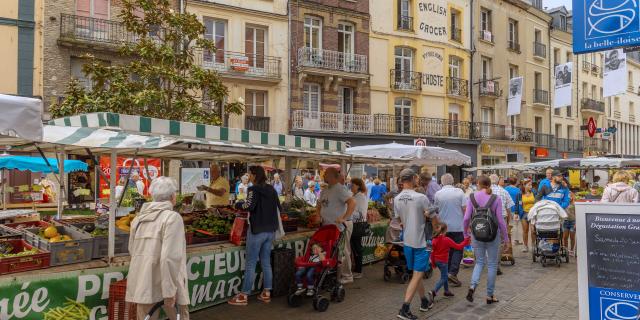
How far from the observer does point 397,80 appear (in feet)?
94.1

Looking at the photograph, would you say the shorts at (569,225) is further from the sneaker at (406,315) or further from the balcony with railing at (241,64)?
the balcony with railing at (241,64)

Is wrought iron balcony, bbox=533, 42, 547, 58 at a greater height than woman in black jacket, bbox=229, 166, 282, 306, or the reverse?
wrought iron balcony, bbox=533, 42, 547, 58

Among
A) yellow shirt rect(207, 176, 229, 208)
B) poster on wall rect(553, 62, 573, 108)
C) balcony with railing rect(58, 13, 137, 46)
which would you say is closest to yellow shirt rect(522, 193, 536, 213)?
yellow shirt rect(207, 176, 229, 208)

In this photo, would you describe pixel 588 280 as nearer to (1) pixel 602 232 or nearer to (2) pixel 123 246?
(1) pixel 602 232

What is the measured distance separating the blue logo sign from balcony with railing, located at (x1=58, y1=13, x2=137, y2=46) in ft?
58.8

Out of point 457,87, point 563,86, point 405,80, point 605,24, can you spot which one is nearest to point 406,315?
point 605,24

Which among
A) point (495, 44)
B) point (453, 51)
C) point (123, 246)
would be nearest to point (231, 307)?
point (123, 246)

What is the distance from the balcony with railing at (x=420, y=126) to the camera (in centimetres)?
2781

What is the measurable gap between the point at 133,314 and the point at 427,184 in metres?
6.86

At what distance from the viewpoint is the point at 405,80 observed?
94.8 ft

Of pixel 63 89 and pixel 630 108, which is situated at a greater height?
pixel 630 108

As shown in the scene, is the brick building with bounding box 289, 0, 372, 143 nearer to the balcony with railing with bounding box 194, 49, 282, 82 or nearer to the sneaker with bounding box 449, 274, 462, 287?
the balcony with railing with bounding box 194, 49, 282, 82

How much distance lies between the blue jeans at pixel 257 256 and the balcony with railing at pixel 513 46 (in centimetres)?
3231

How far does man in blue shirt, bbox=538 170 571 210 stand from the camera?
1135 centimetres
